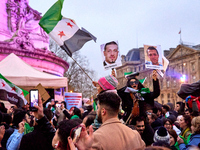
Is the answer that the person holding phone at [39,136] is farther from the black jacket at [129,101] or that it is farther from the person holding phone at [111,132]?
the black jacket at [129,101]

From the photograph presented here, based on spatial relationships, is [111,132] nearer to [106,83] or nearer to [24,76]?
[106,83]

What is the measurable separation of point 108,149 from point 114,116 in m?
0.43

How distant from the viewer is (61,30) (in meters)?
7.38

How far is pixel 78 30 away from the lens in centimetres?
748

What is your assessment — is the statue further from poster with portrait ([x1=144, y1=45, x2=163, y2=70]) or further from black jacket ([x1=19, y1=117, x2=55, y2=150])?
black jacket ([x1=19, y1=117, x2=55, y2=150])

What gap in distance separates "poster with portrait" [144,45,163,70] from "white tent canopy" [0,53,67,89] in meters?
5.08

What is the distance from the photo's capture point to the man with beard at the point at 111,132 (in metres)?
2.90

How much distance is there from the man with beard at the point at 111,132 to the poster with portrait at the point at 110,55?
3.62 metres

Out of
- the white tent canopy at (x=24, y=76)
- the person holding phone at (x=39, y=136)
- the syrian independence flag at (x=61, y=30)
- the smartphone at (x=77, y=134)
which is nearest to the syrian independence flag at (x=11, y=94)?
the syrian independence flag at (x=61, y=30)

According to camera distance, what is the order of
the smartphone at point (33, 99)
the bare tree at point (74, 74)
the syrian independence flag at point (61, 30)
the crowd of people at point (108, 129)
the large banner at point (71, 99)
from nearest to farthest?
the crowd of people at point (108, 129) < the smartphone at point (33, 99) < the syrian independence flag at point (61, 30) < the large banner at point (71, 99) < the bare tree at point (74, 74)

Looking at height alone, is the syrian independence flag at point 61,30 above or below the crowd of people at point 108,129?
above

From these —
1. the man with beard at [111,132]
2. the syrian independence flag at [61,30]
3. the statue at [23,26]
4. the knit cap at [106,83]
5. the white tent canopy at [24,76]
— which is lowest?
the man with beard at [111,132]

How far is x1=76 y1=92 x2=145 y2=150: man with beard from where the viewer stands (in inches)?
114

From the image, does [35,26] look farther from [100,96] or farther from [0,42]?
[100,96]
